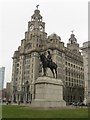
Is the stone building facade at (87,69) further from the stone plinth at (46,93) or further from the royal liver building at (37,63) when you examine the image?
the royal liver building at (37,63)

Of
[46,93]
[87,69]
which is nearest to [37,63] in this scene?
[87,69]

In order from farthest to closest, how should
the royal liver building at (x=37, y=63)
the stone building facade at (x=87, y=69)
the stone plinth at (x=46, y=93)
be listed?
the royal liver building at (x=37, y=63), the stone building facade at (x=87, y=69), the stone plinth at (x=46, y=93)

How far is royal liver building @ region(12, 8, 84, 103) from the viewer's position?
443 ft

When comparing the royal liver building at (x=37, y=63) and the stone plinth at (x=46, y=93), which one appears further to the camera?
the royal liver building at (x=37, y=63)

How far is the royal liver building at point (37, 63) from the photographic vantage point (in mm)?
135000

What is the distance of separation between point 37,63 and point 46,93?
96.0m

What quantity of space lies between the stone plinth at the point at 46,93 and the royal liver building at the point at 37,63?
86.0 meters

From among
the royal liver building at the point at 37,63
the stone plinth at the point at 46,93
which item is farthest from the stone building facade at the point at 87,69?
the royal liver building at the point at 37,63

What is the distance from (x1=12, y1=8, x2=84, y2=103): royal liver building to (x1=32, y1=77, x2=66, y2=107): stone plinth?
8598 centimetres

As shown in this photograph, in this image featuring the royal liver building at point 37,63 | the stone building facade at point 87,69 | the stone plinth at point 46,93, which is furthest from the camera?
the royal liver building at point 37,63

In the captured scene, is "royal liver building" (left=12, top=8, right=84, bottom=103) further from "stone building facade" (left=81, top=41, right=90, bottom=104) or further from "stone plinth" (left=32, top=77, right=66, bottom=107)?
"stone plinth" (left=32, top=77, right=66, bottom=107)

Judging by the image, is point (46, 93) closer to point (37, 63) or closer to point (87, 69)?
point (87, 69)

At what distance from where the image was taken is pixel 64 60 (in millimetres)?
140875

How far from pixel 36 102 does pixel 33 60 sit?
9635cm
